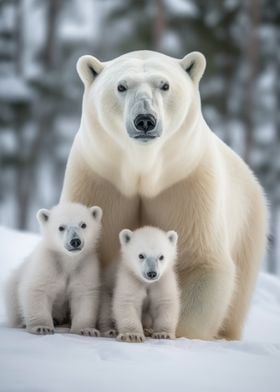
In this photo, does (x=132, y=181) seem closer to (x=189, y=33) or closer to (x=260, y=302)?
(x=260, y=302)

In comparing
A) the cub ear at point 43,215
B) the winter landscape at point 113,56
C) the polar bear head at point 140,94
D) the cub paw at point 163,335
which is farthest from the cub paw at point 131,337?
the winter landscape at point 113,56

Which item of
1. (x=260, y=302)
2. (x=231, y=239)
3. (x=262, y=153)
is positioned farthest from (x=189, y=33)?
(x=231, y=239)

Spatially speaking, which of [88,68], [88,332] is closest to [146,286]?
[88,332]

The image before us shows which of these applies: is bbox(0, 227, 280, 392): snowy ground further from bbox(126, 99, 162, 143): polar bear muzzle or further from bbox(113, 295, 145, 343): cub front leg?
bbox(126, 99, 162, 143): polar bear muzzle

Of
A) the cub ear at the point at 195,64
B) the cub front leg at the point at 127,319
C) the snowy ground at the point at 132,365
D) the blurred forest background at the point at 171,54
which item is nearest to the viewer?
the snowy ground at the point at 132,365

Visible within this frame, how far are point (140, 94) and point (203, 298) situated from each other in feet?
4.03

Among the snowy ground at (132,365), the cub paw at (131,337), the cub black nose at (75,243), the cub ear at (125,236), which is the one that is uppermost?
the cub ear at (125,236)

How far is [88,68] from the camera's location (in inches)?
178

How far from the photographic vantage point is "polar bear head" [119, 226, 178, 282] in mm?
3988

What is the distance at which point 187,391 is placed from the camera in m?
3.27

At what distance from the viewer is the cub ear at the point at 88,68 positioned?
4.52m

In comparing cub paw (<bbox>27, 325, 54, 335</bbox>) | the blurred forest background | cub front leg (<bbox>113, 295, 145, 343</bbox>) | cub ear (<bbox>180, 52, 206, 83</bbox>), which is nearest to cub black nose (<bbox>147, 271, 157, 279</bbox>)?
cub front leg (<bbox>113, 295, 145, 343</bbox>)

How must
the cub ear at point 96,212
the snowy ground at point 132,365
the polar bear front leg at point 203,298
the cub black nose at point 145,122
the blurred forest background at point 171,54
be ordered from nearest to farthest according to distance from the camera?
the snowy ground at point 132,365 → the cub black nose at point 145,122 → the cub ear at point 96,212 → the polar bear front leg at point 203,298 → the blurred forest background at point 171,54

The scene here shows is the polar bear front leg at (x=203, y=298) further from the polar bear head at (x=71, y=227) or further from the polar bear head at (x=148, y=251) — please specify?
the polar bear head at (x=71, y=227)
